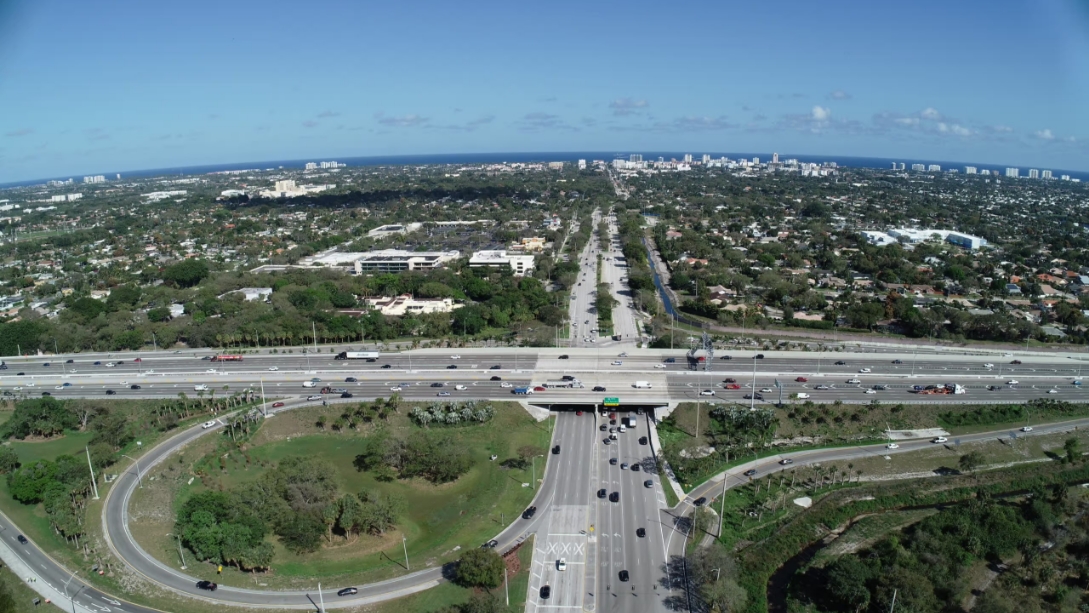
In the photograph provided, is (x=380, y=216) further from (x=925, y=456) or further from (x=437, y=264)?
(x=925, y=456)

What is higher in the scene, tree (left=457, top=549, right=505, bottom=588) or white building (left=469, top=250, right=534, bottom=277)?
white building (left=469, top=250, right=534, bottom=277)

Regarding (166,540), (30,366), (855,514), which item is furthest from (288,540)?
(30,366)

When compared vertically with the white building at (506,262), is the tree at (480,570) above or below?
below

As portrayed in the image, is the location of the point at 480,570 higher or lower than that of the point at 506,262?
lower

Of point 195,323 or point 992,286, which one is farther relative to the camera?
point 992,286

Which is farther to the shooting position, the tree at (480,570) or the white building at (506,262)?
the white building at (506,262)
